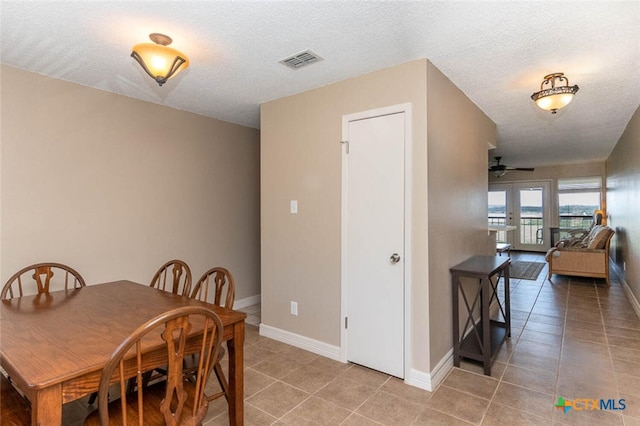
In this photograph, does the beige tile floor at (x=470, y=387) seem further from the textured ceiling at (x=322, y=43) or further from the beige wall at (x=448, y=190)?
the textured ceiling at (x=322, y=43)

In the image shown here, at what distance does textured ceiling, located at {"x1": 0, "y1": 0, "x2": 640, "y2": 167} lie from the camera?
1.85 meters

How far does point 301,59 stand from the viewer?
2.46 m

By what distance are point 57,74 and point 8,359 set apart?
94.1 inches

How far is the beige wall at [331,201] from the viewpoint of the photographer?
2.46 meters

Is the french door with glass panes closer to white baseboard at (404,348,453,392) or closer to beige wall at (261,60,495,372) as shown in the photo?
beige wall at (261,60,495,372)

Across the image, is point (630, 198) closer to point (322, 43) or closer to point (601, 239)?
point (601, 239)

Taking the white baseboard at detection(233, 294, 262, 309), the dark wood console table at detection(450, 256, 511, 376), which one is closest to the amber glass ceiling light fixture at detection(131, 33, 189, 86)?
the dark wood console table at detection(450, 256, 511, 376)

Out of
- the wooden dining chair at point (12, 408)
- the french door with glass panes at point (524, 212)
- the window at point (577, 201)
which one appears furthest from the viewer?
the french door with glass panes at point (524, 212)

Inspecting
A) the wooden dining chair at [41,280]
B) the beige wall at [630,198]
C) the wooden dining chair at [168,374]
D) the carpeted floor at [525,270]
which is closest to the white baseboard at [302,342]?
the wooden dining chair at [168,374]

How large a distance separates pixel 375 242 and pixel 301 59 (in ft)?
4.83

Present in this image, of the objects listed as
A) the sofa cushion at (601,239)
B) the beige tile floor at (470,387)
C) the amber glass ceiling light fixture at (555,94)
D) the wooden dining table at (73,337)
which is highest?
the amber glass ceiling light fixture at (555,94)

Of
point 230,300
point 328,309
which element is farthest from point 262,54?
point 328,309

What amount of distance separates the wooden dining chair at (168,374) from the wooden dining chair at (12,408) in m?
0.27

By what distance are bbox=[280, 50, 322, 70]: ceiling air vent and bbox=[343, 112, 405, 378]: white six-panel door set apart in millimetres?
585
